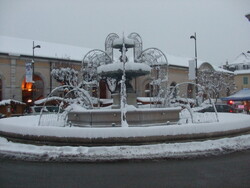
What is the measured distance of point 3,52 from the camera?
34188mm

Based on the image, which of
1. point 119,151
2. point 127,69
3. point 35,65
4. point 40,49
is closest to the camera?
point 119,151

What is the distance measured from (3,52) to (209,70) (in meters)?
37.0

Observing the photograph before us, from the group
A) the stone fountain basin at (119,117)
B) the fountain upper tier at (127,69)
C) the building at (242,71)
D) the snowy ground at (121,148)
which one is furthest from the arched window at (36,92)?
the building at (242,71)

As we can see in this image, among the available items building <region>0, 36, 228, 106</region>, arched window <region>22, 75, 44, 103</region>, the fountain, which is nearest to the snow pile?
the fountain

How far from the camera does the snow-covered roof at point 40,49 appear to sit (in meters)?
36.3

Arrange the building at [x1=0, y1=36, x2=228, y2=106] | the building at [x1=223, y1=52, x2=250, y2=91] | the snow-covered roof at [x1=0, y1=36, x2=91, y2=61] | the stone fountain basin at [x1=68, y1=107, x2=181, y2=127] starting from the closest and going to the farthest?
the stone fountain basin at [x1=68, y1=107, x2=181, y2=127], the building at [x1=0, y1=36, x2=228, y2=106], the snow-covered roof at [x1=0, y1=36, x2=91, y2=61], the building at [x1=223, y1=52, x2=250, y2=91]

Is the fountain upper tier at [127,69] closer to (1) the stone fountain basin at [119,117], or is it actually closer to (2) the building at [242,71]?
(1) the stone fountain basin at [119,117]

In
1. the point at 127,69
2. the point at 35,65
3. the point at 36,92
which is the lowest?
the point at 127,69

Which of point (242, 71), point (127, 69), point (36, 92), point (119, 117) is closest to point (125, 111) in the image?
point (119, 117)

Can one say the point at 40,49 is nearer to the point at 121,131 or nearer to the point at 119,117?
the point at 119,117

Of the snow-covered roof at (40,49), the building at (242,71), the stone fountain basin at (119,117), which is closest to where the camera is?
the stone fountain basin at (119,117)

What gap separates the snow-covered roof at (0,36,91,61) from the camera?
1428 inches

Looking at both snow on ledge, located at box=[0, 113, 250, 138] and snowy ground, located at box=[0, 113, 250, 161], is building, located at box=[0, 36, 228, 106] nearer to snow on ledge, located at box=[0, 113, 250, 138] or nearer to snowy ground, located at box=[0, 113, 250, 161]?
snow on ledge, located at box=[0, 113, 250, 138]

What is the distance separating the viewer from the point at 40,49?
3962 centimetres
